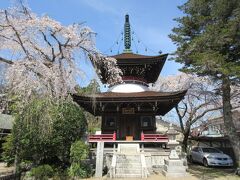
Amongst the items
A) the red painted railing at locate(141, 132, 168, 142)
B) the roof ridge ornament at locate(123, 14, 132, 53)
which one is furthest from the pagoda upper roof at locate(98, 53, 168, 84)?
the red painted railing at locate(141, 132, 168, 142)

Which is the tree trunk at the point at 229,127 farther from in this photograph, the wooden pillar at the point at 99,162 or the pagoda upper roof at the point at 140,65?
the wooden pillar at the point at 99,162

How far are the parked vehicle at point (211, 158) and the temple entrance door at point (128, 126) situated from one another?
609 centimetres

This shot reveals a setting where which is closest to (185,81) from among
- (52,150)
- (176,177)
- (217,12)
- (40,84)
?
(217,12)

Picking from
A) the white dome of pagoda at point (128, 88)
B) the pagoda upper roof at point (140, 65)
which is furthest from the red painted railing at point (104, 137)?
the pagoda upper roof at point (140, 65)

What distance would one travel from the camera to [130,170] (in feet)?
57.5

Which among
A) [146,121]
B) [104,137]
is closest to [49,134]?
[104,137]

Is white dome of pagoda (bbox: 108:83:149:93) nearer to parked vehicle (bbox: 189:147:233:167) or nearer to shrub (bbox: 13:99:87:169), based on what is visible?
parked vehicle (bbox: 189:147:233:167)

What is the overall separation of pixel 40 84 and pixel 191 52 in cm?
1054

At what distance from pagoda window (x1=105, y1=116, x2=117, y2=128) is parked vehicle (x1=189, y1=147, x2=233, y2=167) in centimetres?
811

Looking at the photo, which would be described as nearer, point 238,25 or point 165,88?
point 238,25

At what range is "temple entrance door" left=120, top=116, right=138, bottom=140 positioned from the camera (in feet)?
81.0

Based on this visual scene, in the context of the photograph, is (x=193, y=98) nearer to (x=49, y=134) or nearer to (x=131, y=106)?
(x=131, y=106)

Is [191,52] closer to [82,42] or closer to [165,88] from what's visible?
[82,42]

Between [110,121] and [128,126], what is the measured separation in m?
1.72
